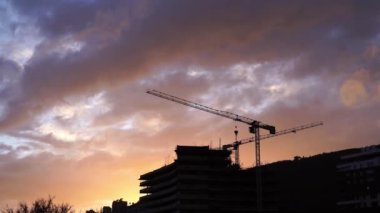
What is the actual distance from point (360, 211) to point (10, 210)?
274ft

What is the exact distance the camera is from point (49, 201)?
136875 mm

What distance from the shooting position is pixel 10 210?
138 meters

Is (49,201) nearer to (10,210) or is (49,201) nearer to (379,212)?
(10,210)

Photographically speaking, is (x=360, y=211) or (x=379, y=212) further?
(x=360, y=211)

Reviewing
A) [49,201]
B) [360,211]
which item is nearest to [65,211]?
[49,201]

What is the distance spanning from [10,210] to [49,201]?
9.65 m

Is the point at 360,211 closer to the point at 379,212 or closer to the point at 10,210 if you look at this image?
the point at 379,212

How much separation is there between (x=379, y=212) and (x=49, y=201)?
7537cm

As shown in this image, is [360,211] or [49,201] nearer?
[49,201]

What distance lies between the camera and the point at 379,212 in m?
141

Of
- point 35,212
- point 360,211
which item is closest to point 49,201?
point 35,212

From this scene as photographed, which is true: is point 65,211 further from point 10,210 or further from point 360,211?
point 360,211

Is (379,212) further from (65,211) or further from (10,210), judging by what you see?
(10,210)

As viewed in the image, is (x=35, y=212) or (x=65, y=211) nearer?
(x=35, y=212)
